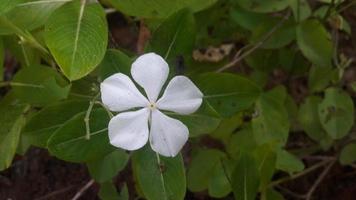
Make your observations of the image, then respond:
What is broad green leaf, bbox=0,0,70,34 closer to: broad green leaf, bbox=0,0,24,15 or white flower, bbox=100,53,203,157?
broad green leaf, bbox=0,0,24,15

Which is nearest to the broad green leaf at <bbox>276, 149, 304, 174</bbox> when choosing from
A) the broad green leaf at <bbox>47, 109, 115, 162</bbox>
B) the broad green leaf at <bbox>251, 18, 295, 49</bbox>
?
the broad green leaf at <bbox>251, 18, 295, 49</bbox>

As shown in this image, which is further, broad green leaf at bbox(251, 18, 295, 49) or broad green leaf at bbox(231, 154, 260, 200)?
broad green leaf at bbox(251, 18, 295, 49)

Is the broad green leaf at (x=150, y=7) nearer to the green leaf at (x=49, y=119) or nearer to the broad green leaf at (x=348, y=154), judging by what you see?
the green leaf at (x=49, y=119)

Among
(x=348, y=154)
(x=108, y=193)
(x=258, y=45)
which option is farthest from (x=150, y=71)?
(x=348, y=154)

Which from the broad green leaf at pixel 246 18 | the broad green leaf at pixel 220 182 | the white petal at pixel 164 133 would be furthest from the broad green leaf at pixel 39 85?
the broad green leaf at pixel 246 18

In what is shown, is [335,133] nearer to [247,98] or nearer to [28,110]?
[247,98]

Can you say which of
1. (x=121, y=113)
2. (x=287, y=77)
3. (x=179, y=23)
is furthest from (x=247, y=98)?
(x=287, y=77)

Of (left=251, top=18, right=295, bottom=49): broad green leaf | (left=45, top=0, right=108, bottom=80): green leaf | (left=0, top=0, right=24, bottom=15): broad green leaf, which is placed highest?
(left=0, top=0, right=24, bottom=15): broad green leaf
